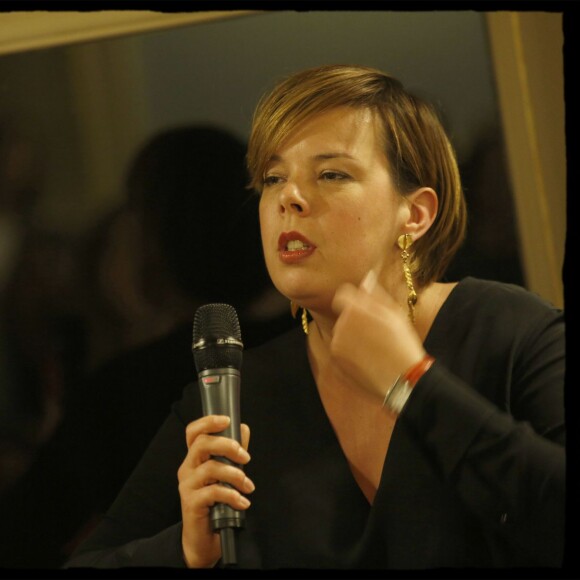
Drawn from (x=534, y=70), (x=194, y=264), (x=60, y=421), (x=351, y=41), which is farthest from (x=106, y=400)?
(x=534, y=70)

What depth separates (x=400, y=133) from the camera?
1462 millimetres

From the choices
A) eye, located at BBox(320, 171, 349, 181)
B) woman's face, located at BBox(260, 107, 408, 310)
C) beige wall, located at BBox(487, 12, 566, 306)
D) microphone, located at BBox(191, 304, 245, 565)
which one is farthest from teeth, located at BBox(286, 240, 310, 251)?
beige wall, located at BBox(487, 12, 566, 306)

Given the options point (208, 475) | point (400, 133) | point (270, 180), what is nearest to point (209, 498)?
point (208, 475)

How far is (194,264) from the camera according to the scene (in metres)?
1.53

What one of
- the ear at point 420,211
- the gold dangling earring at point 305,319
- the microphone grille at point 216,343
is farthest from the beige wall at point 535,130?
the microphone grille at point 216,343

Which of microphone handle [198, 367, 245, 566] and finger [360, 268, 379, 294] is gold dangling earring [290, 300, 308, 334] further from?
microphone handle [198, 367, 245, 566]

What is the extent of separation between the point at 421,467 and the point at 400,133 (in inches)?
19.4

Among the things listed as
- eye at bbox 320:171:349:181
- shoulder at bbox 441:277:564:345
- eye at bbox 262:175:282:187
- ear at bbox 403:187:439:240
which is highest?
eye at bbox 262:175:282:187

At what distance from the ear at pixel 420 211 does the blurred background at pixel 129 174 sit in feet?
0.21

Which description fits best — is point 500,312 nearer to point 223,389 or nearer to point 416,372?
point 416,372

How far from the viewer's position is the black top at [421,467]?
51.2 inches

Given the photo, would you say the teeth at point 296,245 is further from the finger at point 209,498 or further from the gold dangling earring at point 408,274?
the finger at point 209,498

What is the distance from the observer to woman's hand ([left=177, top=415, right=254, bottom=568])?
4.05ft

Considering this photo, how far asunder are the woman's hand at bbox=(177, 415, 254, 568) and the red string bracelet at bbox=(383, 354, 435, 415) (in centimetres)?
21
